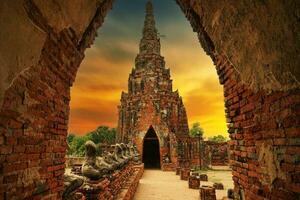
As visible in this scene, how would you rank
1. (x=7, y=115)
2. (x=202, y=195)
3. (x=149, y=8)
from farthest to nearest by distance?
(x=149, y=8)
(x=202, y=195)
(x=7, y=115)

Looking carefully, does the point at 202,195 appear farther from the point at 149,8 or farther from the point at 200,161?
the point at 149,8

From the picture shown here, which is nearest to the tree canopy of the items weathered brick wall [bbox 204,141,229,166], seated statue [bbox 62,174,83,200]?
weathered brick wall [bbox 204,141,229,166]

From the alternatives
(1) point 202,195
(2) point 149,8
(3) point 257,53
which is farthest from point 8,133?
(2) point 149,8

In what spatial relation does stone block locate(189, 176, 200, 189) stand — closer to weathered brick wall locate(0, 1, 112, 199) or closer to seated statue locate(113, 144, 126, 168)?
seated statue locate(113, 144, 126, 168)

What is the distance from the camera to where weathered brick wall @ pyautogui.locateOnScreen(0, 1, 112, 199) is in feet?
7.56

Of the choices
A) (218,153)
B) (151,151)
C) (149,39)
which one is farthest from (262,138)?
(149,39)

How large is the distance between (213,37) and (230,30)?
676mm

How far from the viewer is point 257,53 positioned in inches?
110

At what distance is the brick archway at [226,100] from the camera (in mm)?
2309

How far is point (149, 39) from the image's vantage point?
30016 millimetres

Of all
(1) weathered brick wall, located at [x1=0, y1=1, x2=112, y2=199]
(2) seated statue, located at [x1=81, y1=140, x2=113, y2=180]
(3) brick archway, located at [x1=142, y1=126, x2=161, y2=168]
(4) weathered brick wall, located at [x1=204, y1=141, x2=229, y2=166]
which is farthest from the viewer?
(4) weathered brick wall, located at [x1=204, y1=141, x2=229, y2=166]

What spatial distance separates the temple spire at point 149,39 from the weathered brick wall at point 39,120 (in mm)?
25705

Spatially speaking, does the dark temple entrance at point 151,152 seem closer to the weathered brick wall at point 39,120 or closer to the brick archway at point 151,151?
the brick archway at point 151,151

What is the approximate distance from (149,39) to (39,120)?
28.3 meters
